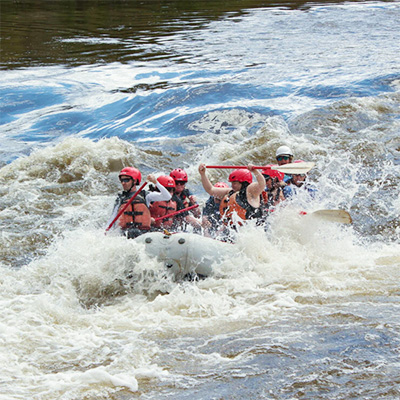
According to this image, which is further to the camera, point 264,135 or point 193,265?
point 264,135

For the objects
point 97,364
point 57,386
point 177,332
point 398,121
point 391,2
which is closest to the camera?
point 57,386

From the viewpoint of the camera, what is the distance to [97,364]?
472 centimetres

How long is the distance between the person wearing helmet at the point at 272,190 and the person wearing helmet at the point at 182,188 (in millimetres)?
1043

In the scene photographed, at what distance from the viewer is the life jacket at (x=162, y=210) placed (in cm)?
781

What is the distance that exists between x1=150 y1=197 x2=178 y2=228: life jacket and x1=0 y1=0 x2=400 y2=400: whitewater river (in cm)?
77

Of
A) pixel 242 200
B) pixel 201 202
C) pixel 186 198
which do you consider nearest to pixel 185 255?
pixel 242 200

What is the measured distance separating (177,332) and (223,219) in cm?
246

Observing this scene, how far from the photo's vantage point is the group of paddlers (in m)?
7.33

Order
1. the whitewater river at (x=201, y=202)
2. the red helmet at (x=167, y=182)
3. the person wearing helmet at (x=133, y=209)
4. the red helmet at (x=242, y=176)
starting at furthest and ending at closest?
the red helmet at (x=167, y=182), the red helmet at (x=242, y=176), the person wearing helmet at (x=133, y=209), the whitewater river at (x=201, y=202)

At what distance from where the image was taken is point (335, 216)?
6.93 metres

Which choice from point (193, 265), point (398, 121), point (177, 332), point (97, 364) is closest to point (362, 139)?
point (398, 121)

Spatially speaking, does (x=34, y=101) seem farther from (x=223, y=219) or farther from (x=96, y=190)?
(x=223, y=219)

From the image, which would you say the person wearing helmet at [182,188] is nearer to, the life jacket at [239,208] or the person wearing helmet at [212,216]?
the person wearing helmet at [212,216]

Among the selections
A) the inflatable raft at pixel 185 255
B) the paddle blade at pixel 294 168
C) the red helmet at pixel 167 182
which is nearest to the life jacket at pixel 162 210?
the red helmet at pixel 167 182
